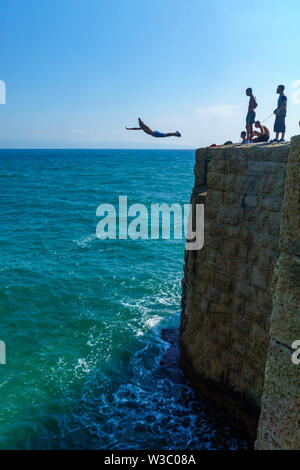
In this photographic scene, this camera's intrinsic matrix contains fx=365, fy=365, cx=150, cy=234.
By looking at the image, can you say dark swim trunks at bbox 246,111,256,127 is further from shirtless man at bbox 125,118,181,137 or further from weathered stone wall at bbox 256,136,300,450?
weathered stone wall at bbox 256,136,300,450

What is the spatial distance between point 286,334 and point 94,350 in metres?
10.1

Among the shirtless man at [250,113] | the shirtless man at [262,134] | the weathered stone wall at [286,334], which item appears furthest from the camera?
the shirtless man at [250,113]

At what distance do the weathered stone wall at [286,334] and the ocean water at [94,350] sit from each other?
6.54 m

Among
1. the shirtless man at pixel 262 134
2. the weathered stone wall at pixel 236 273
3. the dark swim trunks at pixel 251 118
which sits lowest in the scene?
the weathered stone wall at pixel 236 273

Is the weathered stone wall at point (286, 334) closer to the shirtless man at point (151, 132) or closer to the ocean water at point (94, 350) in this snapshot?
the ocean water at point (94, 350)

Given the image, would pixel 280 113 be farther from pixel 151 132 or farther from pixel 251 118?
pixel 151 132

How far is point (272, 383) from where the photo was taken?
2.14 metres

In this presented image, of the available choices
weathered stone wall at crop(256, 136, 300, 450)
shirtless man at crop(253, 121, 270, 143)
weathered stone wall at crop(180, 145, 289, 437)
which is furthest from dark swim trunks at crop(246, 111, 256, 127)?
weathered stone wall at crop(256, 136, 300, 450)

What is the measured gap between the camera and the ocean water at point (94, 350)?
27.2 feet

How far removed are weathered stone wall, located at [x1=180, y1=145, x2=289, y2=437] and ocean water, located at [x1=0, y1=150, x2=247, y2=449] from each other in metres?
1.15

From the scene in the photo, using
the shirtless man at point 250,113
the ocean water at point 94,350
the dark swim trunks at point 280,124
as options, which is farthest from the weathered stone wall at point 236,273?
the shirtless man at point 250,113

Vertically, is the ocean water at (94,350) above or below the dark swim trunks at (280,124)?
below

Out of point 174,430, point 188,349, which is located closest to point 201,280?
point 188,349

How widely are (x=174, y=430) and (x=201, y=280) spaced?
11.4 feet
